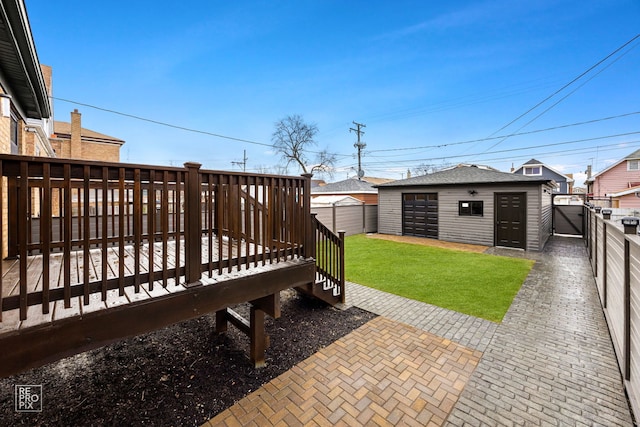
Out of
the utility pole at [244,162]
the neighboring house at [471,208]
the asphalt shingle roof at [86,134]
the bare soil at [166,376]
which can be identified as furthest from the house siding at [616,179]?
the asphalt shingle roof at [86,134]

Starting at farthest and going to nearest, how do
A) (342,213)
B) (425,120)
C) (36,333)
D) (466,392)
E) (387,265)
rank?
(425,120), (342,213), (387,265), (466,392), (36,333)

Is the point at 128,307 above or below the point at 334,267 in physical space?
above

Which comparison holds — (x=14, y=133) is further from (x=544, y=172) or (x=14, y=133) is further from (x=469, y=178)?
(x=544, y=172)

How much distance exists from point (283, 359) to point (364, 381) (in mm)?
995

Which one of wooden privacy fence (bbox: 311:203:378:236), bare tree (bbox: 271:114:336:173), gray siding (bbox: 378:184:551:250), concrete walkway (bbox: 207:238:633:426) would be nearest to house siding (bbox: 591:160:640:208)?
gray siding (bbox: 378:184:551:250)

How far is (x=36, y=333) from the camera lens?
172cm

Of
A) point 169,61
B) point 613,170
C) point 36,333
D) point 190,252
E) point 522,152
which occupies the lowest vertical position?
point 36,333

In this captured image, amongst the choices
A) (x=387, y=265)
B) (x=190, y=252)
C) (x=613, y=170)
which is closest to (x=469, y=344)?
(x=190, y=252)

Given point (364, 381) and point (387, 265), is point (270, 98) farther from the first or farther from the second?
point (364, 381)

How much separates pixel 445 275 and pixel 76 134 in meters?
25.7

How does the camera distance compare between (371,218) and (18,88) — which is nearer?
(18,88)

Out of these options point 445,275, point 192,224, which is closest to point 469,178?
point 445,275
